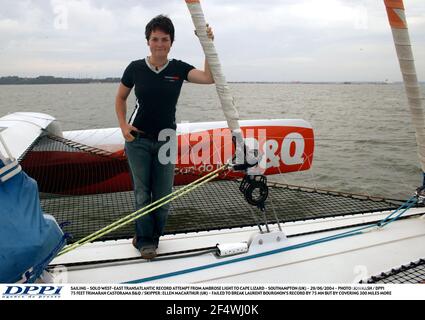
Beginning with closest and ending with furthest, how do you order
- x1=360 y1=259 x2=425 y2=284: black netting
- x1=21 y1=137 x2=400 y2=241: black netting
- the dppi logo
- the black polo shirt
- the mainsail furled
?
the dppi logo, x1=360 y1=259 x2=425 y2=284: black netting, the mainsail furled, the black polo shirt, x1=21 y1=137 x2=400 y2=241: black netting

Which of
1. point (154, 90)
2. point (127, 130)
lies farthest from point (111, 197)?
point (154, 90)

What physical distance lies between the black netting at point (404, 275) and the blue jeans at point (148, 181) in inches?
54.7

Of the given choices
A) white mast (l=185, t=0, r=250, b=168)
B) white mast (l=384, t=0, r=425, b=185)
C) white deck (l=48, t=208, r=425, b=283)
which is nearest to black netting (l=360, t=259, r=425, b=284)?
white deck (l=48, t=208, r=425, b=283)

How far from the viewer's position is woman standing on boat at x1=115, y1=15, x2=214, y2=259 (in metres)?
2.45

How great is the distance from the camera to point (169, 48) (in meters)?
2.46

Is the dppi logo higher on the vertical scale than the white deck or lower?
higher

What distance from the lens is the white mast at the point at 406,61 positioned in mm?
2562

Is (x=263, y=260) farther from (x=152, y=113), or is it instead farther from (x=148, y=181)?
(x=152, y=113)

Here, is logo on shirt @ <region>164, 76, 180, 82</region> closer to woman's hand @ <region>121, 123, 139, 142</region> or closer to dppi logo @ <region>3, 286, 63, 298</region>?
woman's hand @ <region>121, 123, 139, 142</region>

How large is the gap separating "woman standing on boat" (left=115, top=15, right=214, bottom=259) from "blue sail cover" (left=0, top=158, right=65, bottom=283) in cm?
81

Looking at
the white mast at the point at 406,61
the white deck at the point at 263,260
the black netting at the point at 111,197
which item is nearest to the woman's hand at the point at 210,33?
the white mast at the point at 406,61

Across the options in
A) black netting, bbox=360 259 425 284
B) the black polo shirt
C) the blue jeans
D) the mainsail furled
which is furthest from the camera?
the blue jeans

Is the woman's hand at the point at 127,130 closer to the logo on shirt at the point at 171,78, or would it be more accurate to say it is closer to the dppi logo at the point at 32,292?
the logo on shirt at the point at 171,78

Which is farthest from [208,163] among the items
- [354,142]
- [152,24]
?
[354,142]
